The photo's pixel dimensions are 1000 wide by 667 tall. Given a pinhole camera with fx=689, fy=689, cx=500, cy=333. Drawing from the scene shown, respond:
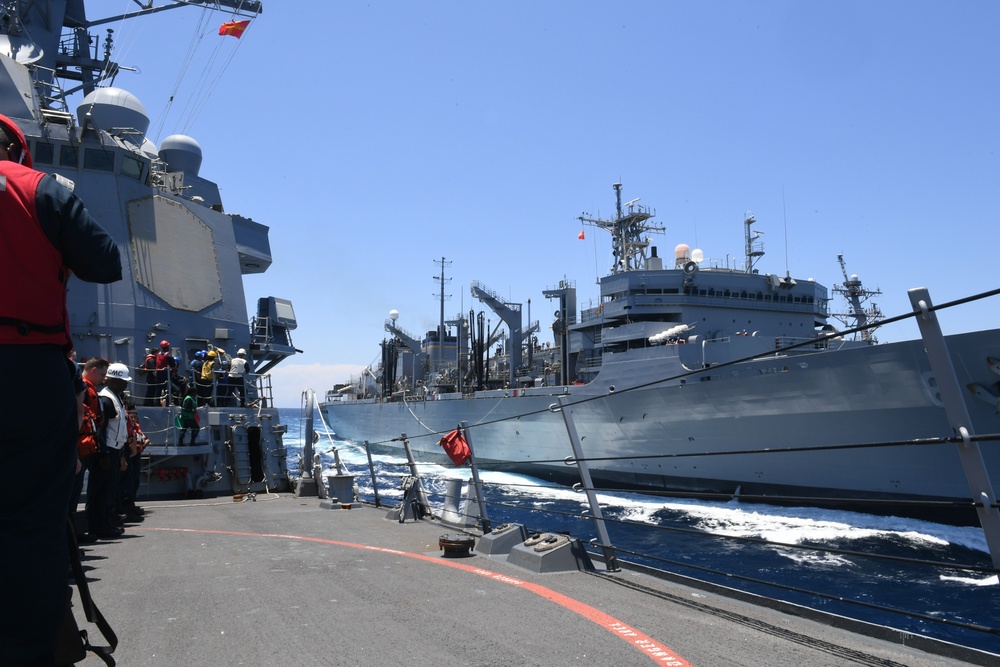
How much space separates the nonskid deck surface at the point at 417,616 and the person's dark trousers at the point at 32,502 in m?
1.16

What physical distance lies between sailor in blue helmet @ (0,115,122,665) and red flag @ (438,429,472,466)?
3.93 meters

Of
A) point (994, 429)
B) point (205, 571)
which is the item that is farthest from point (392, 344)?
point (205, 571)

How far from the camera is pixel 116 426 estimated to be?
5867 millimetres

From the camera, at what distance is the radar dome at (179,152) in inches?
675

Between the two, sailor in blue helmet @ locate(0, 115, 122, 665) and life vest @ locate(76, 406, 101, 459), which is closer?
sailor in blue helmet @ locate(0, 115, 122, 665)

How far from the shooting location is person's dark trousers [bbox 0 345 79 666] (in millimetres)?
1569

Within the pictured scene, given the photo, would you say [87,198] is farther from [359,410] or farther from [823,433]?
[359,410]

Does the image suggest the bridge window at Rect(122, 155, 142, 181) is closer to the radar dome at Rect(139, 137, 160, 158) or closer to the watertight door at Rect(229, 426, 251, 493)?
the radar dome at Rect(139, 137, 160, 158)

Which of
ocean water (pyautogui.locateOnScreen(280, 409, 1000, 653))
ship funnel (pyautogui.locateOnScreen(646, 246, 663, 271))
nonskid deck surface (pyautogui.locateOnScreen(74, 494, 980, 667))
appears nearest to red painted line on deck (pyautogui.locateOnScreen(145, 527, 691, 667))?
nonskid deck surface (pyautogui.locateOnScreen(74, 494, 980, 667))

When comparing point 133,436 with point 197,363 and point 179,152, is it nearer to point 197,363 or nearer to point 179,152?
point 197,363

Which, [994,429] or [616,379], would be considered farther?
[616,379]

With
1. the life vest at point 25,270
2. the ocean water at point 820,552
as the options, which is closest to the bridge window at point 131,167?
the ocean water at point 820,552

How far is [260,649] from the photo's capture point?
9.09 ft

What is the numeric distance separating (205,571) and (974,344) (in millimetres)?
13606
